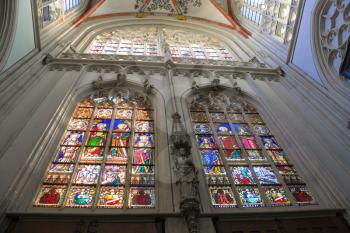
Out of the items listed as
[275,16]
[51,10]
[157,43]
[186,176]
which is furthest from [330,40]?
[51,10]

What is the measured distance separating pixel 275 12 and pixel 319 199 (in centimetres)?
928

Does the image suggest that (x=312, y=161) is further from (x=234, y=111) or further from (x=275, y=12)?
(x=275, y=12)

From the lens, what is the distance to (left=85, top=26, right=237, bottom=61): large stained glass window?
13.9m

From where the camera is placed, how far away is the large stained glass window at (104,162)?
5.97m

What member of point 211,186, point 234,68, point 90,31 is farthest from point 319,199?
point 90,31

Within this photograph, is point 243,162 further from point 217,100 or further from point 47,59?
point 47,59

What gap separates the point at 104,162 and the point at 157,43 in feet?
31.1

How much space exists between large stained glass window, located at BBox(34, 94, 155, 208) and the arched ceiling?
32.2 ft

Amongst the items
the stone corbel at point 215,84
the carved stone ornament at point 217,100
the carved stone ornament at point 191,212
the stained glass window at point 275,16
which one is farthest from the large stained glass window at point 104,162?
the stained glass window at point 275,16

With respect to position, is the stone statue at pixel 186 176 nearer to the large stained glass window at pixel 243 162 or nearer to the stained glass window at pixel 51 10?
the large stained glass window at pixel 243 162

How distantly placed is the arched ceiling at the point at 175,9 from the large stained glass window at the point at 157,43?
51.3 inches

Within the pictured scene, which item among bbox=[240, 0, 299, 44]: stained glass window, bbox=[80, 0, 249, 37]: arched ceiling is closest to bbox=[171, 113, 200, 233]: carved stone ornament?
bbox=[240, 0, 299, 44]: stained glass window

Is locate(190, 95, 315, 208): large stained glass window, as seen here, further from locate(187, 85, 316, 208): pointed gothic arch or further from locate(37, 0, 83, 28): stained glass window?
locate(37, 0, 83, 28): stained glass window

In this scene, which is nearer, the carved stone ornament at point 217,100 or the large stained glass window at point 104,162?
the large stained glass window at point 104,162
